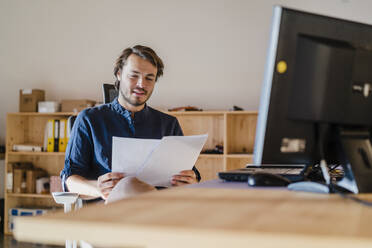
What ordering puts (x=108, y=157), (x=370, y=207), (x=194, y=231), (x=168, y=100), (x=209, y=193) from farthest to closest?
(x=168, y=100)
(x=108, y=157)
(x=209, y=193)
(x=370, y=207)
(x=194, y=231)

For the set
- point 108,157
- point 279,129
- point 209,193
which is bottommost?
point 108,157

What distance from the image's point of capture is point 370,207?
71cm

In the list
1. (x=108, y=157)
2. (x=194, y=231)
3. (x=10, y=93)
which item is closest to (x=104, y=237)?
(x=194, y=231)

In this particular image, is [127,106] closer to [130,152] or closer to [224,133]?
[130,152]

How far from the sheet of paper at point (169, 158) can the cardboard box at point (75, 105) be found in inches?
123

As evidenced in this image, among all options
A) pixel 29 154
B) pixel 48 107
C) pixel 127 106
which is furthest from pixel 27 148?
pixel 127 106

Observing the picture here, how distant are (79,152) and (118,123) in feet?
0.80

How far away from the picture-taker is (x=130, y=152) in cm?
128

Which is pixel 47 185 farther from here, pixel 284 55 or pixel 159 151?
pixel 284 55

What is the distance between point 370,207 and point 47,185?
14.0ft

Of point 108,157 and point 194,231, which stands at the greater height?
point 194,231

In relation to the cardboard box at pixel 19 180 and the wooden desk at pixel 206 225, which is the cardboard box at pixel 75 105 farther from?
the wooden desk at pixel 206 225

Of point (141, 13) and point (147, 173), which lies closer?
point (147, 173)

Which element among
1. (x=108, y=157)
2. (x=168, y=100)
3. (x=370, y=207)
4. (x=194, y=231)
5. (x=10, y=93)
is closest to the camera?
(x=194, y=231)
